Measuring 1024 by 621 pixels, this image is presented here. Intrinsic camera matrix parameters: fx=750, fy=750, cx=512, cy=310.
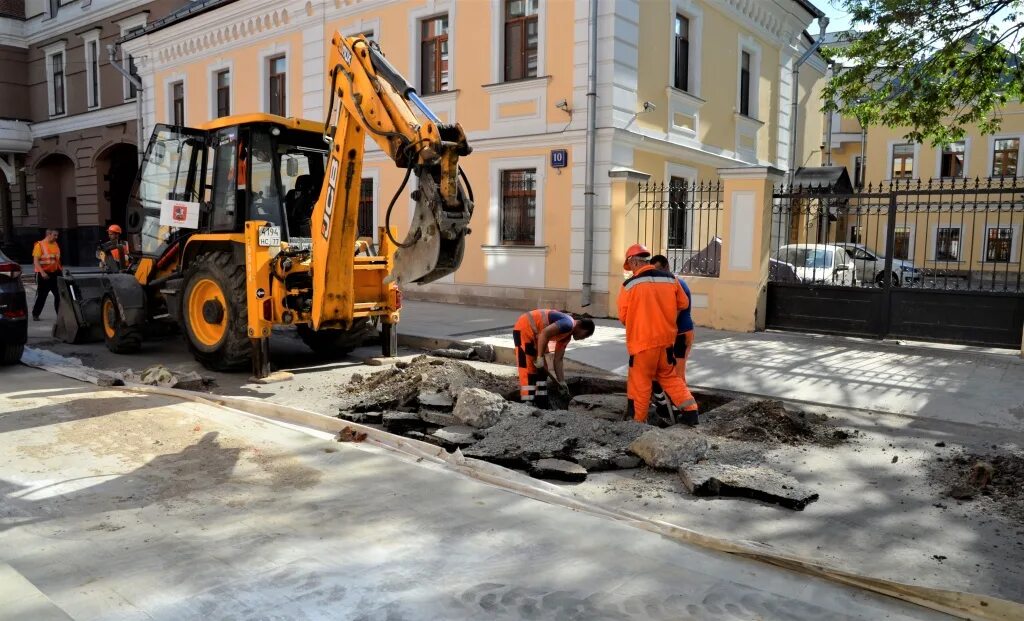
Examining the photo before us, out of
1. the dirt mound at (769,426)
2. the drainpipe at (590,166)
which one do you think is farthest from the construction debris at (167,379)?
the drainpipe at (590,166)

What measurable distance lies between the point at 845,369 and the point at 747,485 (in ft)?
14.6

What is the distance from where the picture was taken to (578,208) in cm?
1291

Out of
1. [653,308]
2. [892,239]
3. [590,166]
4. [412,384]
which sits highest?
[590,166]

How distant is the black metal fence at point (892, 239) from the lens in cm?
921

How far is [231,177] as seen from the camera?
7914 millimetres

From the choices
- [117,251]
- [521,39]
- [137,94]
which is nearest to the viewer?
[117,251]

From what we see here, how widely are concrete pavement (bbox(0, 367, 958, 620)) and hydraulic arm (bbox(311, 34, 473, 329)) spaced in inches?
73.0

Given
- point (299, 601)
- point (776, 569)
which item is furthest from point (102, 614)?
point (776, 569)

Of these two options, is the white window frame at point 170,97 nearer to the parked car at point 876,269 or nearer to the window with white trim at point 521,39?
the window with white trim at point 521,39

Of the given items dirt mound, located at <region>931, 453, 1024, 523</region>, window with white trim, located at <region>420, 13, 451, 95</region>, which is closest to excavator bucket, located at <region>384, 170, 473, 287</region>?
dirt mound, located at <region>931, 453, 1024, 523</region>

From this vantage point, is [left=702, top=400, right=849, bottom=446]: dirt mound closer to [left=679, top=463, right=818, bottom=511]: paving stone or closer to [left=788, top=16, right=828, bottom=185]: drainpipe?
[left=679, top=463, right=818, bottom=511]: paving stone

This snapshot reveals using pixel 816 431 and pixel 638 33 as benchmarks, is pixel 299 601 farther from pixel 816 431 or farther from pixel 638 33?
pixel 638 33

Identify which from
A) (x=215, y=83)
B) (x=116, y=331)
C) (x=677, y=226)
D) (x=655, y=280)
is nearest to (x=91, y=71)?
(x=215, y=83)

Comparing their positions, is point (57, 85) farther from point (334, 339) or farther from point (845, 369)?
point (845, 369)
